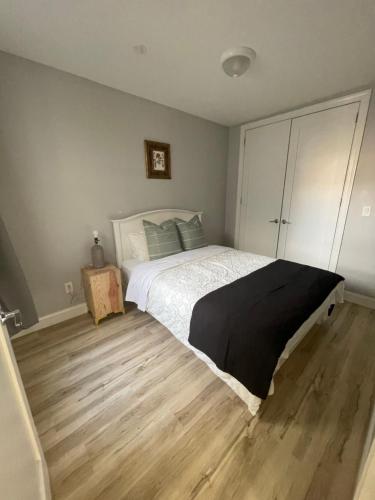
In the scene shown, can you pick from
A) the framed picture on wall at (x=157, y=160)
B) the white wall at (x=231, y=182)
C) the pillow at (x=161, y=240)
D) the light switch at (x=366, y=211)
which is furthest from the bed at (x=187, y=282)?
the white wall at (x=231, y=182)

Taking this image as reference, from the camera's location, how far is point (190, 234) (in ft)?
8.76

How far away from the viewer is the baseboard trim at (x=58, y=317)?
203 cm

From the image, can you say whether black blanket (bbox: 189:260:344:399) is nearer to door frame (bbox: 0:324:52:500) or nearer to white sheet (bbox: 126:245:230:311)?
white sheet (bbox: 126:245:230:311)

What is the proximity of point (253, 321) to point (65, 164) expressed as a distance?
2.13 meters

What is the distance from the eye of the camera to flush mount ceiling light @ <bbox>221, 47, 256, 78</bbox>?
1546 mm

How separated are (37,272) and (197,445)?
1925 mm

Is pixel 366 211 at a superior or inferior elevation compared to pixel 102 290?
superior

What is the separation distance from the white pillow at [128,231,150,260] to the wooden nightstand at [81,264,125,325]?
1.11 feet

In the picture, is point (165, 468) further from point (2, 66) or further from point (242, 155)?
point (242, 155)

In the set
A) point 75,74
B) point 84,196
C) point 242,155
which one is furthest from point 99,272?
point 242,155

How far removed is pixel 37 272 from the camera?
1985mm

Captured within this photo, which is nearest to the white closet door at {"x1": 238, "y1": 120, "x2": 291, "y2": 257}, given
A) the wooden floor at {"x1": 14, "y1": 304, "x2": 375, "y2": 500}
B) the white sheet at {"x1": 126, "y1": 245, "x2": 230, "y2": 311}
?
the white sheet at {"x1": 126, "y1": 245, "x2": 230, "y2": 311}

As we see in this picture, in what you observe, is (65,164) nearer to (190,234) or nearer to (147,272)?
(147,272)

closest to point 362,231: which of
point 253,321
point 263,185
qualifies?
point 263,185
